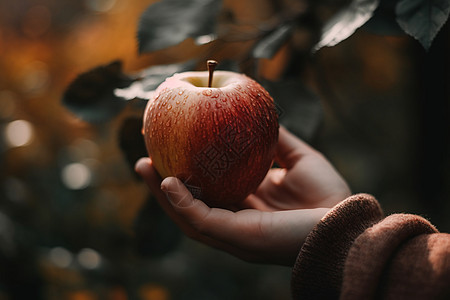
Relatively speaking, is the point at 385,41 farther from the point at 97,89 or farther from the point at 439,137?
the point at 97,89

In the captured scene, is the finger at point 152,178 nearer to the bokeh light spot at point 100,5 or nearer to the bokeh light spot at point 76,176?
the bokeh light spot at point 76,176

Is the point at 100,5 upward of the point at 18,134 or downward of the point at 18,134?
upward

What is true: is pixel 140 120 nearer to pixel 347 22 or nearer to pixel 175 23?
pixel 175 23

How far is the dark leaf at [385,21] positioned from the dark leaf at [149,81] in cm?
34

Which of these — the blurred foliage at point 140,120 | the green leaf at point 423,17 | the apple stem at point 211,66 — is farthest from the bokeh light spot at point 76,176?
the green leaf at point 423,17

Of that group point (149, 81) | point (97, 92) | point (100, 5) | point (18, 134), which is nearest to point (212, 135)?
point (149, 81)

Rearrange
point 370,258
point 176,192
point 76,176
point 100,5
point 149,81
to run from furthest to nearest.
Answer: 1. point 100,5
2. point 76,176
3. point 149,81
4. point 176,192
5. point 370,258

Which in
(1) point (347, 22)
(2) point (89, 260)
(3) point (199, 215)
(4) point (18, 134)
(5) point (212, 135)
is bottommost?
(2) point (89, 260)

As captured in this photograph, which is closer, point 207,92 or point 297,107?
point 207,92

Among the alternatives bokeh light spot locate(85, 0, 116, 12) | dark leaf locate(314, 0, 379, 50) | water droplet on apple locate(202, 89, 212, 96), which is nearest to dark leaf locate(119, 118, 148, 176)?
water droplet on apple locate(202, 89, 212, 96)

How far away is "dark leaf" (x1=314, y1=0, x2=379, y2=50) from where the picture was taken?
2.07ft

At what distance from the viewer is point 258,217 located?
622mm

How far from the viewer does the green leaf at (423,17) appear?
22.2 inches

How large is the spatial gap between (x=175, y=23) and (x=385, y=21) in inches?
15.5
